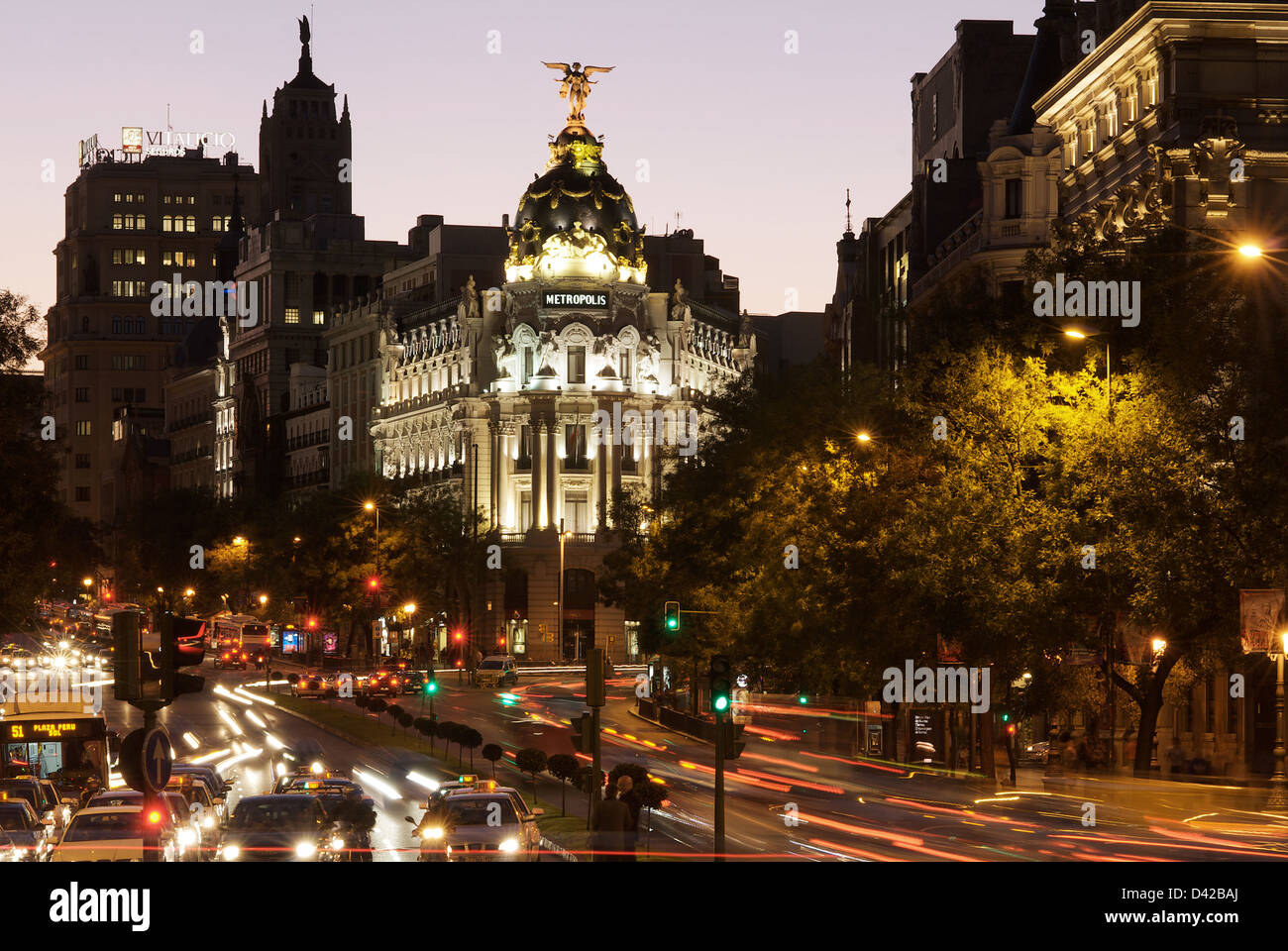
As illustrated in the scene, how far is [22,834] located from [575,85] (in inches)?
4388

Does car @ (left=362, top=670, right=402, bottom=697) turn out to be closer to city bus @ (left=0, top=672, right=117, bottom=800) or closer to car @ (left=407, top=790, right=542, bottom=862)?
city bus @ (left=0, top=672, right=117, bottom=800)

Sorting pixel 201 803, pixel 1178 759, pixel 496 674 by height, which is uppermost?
pixel 201 803

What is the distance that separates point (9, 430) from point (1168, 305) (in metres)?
31.4

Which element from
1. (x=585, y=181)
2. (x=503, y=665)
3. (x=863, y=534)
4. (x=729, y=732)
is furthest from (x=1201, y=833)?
(x=585, y=181)

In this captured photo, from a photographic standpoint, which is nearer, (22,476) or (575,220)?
(22,476)

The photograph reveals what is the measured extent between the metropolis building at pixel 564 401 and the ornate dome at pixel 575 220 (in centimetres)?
9

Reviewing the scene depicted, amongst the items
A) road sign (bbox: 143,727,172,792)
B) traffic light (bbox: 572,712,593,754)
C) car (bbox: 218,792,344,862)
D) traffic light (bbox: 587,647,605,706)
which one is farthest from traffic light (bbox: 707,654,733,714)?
road sign (bbox: 143,727,172,792)

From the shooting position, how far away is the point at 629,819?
107 ft

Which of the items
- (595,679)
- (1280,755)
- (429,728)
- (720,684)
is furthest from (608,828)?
(429,728)

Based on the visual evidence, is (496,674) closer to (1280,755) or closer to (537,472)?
(537,472)

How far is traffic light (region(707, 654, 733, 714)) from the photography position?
32688 millimetres

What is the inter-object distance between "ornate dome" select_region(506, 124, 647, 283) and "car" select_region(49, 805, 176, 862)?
107194mm

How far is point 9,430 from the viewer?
5909 centimetres
